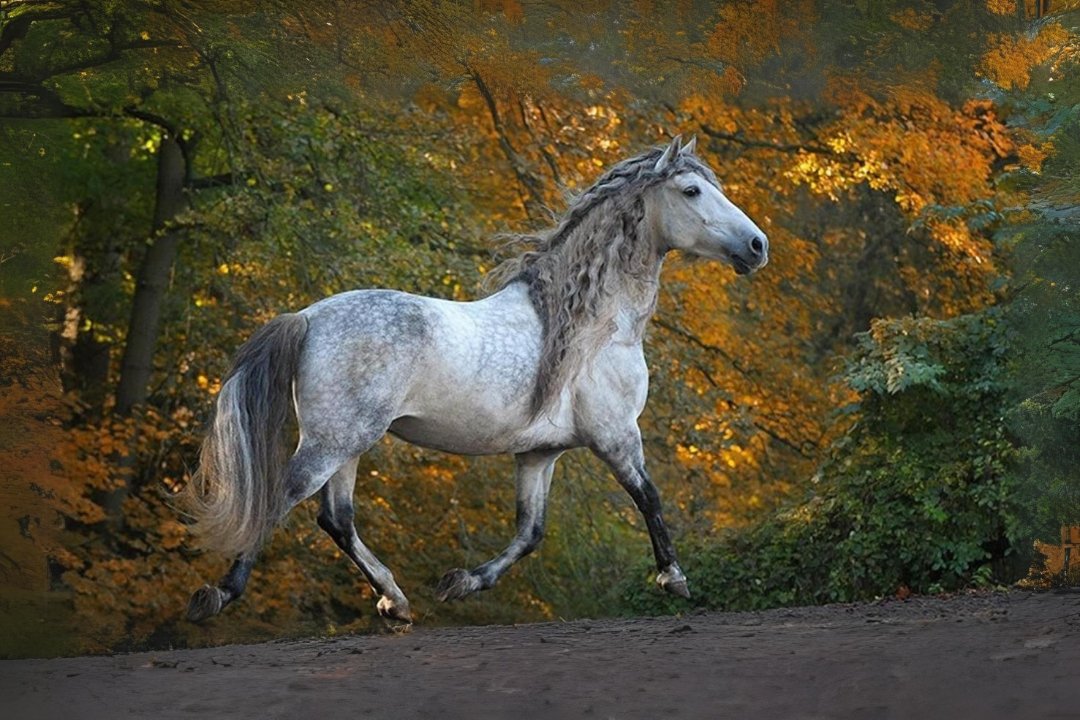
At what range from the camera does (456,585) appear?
6078 mm

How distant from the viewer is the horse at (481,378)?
5785 mm

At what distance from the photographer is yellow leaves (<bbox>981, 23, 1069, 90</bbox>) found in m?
9.48

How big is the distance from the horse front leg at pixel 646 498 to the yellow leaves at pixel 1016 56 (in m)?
4.37

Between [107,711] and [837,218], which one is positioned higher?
[837,218]

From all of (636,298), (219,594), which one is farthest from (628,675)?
(636,298)

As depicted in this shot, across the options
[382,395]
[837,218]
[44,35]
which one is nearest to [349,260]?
[44,35]

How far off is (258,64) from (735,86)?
374cm

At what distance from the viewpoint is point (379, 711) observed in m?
4.39

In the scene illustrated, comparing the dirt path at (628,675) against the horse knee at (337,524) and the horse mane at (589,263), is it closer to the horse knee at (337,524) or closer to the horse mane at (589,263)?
the horse knee at (337,524)

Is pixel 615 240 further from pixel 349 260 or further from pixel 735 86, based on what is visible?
pixel 735 86

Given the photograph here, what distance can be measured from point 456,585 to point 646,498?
101 centimetres

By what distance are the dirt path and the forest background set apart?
2.32 m

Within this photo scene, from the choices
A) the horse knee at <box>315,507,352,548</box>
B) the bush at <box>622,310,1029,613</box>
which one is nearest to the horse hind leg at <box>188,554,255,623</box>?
the horse knee at <box>315,507,352,548</box>

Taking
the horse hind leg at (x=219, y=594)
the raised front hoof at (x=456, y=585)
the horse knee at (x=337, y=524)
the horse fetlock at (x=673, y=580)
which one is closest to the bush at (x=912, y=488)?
the horse fetlock at (x=673, y=580)
